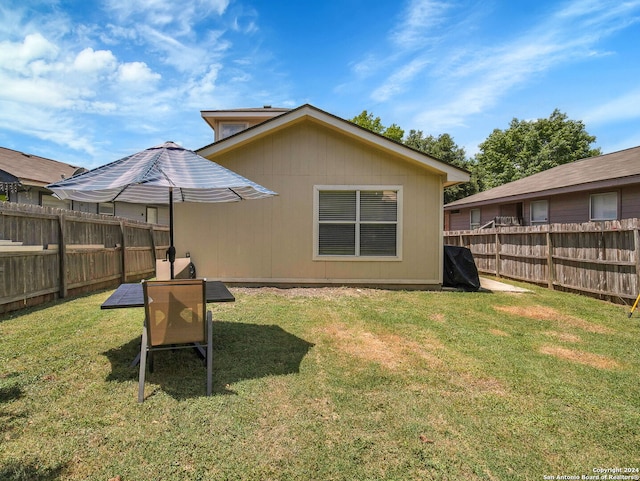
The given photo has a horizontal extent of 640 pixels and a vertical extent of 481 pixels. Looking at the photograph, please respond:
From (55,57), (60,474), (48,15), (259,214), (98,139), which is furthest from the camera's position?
(98,139)

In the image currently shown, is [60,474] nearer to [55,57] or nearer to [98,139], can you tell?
[55,57]

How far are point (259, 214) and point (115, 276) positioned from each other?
14.0 ft

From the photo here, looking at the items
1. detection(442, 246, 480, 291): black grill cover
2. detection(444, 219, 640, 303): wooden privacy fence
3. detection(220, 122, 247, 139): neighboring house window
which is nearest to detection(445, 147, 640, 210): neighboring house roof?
detection(444, 219, 640, 303): wooden privacy fence

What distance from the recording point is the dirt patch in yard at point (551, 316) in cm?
521

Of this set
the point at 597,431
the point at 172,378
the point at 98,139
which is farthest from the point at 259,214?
the point at 98,139

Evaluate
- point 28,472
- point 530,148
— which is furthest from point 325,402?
point 530,148

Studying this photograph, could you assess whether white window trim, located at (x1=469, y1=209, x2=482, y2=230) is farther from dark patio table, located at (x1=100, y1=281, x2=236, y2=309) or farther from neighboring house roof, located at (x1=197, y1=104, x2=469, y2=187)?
dark patio table, located at (x1=100, y1=281, x2=236, y2=309)

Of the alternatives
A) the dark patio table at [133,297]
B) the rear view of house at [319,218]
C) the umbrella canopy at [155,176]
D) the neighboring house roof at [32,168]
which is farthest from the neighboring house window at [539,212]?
the neighboring house roof at [32,168]

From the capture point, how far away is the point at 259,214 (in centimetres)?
805

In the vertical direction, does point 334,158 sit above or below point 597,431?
above

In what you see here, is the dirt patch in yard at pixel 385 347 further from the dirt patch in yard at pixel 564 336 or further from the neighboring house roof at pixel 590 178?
the neighboring house roof at pixel 590 178

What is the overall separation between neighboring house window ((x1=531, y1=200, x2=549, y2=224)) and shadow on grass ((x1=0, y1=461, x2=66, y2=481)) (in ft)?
48.4

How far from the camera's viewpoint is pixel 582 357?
3986mm

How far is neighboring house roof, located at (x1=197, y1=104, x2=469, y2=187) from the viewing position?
7711mm
